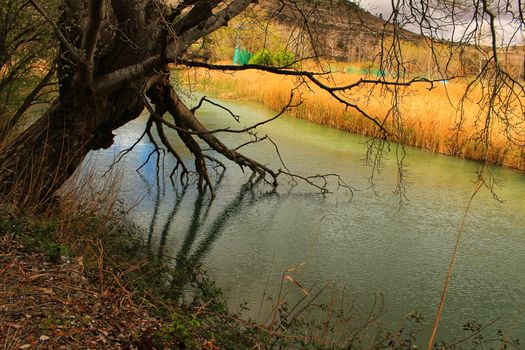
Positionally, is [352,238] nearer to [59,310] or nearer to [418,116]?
[59,310]

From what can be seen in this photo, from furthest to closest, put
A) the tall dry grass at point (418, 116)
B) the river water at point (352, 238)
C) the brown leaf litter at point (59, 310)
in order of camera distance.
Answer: the tall dry grass at point (418, 116) < the river water at point (352, 238) < the brown leaf litter at point (59, 310)

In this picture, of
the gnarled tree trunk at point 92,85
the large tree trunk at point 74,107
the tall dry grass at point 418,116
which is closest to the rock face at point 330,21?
the gnarled tree trunk at point 92,85

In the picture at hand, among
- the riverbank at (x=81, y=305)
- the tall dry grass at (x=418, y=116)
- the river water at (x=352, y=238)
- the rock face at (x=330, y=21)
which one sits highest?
the rock face at (x=330, y=21)

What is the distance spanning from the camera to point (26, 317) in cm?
236

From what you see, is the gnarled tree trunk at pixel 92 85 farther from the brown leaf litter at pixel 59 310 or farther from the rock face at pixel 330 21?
the brown leaf litter at pixel 59 310

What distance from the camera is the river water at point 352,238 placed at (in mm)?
4629

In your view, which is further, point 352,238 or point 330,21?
point 352,238

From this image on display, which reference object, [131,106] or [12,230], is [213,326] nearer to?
[12,230]

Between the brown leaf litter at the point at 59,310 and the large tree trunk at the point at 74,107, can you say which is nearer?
the brown leaf litter at the point at 59,310

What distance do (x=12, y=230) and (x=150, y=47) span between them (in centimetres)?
203

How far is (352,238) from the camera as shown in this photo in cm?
604

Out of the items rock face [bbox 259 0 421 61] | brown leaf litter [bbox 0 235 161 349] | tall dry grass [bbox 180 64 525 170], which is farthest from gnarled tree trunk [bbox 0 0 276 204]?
tall dry grass [bbox 180 64 525 170]

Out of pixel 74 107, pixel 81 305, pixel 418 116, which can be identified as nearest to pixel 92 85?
pixel 74 107

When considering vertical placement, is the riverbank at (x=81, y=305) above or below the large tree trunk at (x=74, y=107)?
below
